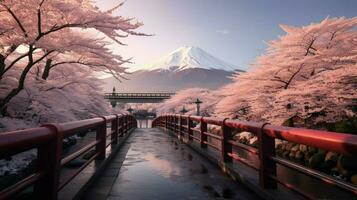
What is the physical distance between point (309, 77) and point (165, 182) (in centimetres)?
1184

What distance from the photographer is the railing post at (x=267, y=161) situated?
4086 mm

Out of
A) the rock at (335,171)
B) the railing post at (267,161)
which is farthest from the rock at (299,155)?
the railing post at (267,161)

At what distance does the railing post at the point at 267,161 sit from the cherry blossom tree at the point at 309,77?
867 centimetres

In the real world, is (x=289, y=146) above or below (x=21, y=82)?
below

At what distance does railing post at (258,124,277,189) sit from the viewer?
4.09m

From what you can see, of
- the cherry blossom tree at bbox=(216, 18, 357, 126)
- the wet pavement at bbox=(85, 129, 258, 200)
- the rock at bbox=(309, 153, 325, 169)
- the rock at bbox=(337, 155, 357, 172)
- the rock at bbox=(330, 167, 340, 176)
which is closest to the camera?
the wet pavement at bbox=(85, 129, 258, 200)

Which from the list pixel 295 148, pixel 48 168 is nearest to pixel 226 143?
pixel 48 168

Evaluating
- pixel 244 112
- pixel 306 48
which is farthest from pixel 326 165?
pixel 244 112

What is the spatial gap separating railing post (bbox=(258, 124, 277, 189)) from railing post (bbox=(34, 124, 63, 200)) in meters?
2.59

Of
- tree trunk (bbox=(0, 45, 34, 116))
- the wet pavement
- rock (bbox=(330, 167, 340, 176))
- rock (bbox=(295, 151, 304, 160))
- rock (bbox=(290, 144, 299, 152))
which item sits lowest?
rock (bbox=(330, 167, 340, 176))

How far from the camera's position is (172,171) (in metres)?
6.17

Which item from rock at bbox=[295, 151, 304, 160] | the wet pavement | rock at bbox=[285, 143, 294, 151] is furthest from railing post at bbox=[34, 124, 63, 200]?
rock at bbox=[285, 143, 294, 151]

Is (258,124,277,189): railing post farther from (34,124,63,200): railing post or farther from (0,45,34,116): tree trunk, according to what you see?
(0,45,34,116): tree trunk

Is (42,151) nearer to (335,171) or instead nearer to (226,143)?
→ (226,143)
